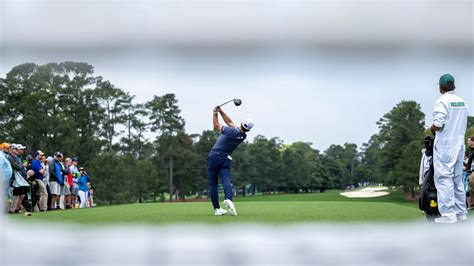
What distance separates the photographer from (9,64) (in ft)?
3.67

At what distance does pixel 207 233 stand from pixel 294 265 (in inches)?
9.3

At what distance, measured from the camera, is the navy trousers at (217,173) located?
3.93 meters

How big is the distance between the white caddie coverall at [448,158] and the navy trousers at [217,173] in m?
1.80

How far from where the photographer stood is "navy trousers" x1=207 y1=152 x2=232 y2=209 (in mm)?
3934

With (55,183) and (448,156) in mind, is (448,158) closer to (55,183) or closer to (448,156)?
(448,156)

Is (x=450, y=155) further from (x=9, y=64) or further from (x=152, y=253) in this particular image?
(x=9, y=64)

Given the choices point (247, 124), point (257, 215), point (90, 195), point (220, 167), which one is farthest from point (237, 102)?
point (90, 195)

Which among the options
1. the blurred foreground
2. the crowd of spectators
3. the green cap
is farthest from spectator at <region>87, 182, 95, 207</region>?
the green cap

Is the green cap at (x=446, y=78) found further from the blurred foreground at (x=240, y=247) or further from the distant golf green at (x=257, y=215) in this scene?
the distant golf green at (x=257, y=215)

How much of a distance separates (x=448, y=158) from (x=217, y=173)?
2278 mm

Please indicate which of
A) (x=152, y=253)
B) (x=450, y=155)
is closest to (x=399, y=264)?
(x=152, y=253)

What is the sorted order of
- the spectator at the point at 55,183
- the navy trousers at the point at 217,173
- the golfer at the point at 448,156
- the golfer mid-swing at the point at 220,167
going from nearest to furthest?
the golfer at the point at 448,156 → the golfer mid-swing at the point at 220,167 → the navy trousers at the point at 217,173 → the spectator at the point at 55,183

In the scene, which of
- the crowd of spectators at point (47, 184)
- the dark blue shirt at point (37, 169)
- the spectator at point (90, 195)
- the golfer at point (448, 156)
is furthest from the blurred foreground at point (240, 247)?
the spectator at point (90, 195)

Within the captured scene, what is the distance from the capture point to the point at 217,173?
422cm
